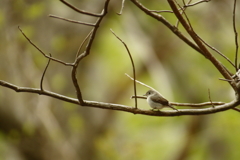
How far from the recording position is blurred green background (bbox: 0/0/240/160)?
4.22 m

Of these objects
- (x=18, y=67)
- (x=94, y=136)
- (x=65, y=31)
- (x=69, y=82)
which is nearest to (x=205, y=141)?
(x=94, y=136)

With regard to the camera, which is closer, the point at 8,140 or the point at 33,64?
the point at 8,140

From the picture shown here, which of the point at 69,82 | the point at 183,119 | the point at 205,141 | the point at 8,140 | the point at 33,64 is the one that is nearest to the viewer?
the point at 8,140

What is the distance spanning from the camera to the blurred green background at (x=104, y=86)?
166 inches

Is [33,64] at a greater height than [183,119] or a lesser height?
greater

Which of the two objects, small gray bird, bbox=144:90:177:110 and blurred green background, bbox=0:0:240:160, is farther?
blurred green background, bbox=0:0:240:160

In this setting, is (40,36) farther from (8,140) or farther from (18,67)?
(8,140)

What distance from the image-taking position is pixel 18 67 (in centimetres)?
434

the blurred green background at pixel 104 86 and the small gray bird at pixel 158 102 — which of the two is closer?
the small gray bird at pixel 158 102

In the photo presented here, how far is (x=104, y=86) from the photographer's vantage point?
585 cm

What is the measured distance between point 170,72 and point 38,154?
2.67 metres

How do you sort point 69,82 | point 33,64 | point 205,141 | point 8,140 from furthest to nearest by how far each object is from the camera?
point 205,141 → point 69,82 → point 33,64 → point 8,140

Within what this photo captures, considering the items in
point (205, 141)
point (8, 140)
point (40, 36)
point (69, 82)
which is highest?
point (40, 36)

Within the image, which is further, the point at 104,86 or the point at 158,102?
the point at 104,86
